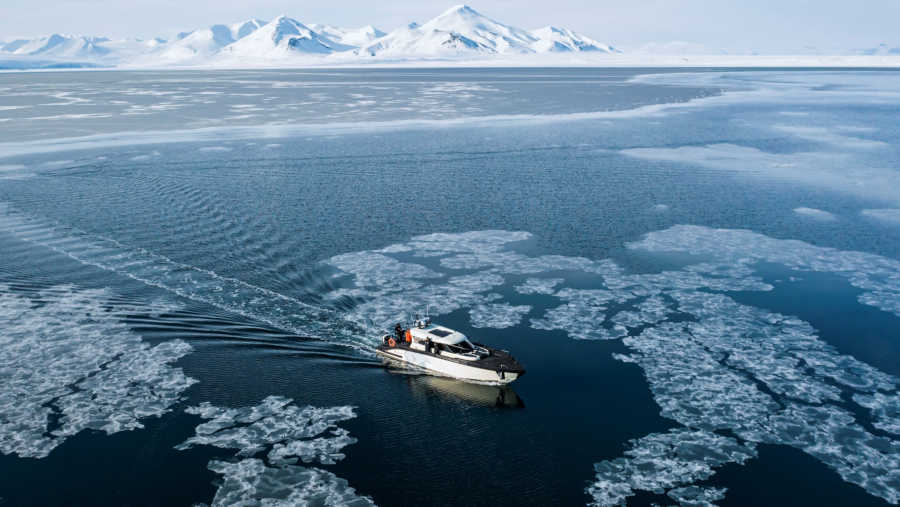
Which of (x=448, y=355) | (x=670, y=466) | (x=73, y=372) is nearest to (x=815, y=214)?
(x=448, y=355)

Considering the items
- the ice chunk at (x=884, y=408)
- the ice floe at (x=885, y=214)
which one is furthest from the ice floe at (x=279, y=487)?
the ice floe at (x=885, y=214)

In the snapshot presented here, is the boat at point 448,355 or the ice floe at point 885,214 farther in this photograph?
the ice floe at point 885,214

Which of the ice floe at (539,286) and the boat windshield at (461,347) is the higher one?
the ice floe at (539,286)

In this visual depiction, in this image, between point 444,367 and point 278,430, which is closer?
point 278,430

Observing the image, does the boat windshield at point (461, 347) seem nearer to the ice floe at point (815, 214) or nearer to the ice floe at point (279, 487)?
the ice floe at point (279, 487)

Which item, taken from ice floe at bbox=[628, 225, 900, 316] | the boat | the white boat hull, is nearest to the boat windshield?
the boat

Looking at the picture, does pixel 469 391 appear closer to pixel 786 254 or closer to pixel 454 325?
pixel 454 325

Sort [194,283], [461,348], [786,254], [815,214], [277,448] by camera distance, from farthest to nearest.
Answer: [815,214]
[786,254]
[194,283]
[461,348]
[277,448]

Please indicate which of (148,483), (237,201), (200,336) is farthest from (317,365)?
A: (237,201)
